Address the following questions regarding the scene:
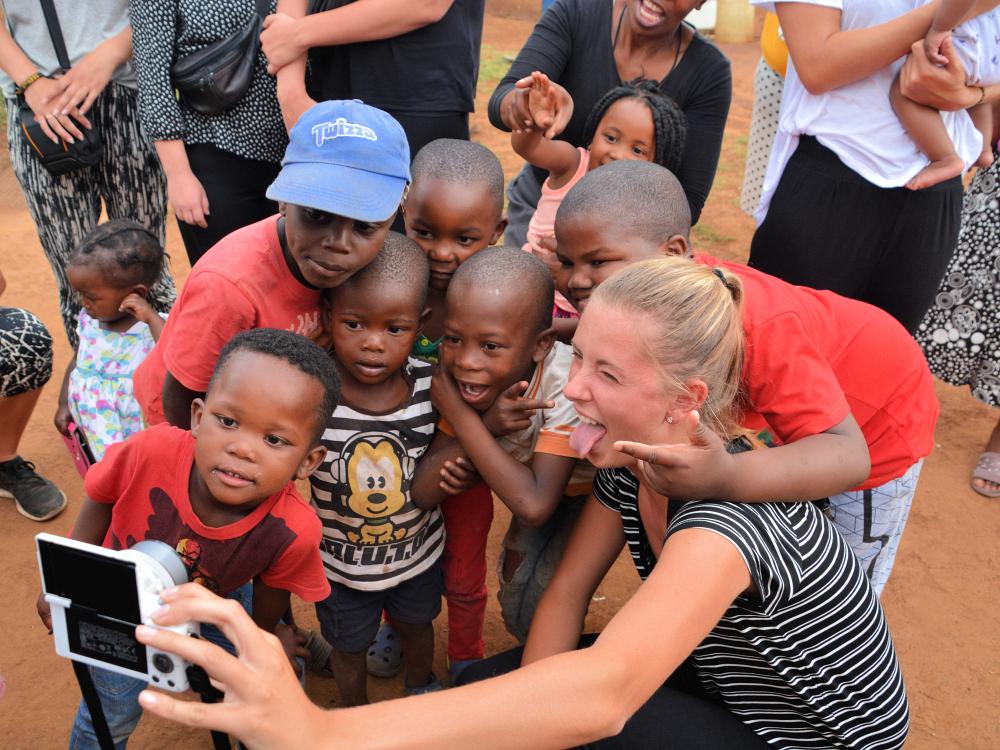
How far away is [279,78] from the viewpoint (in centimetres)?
323

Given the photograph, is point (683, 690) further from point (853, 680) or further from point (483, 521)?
point (483, 521)

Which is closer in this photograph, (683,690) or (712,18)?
(683,690)

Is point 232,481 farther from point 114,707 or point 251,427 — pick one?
point 114,707

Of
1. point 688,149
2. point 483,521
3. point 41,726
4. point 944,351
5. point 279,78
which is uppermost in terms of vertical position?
point 279,78

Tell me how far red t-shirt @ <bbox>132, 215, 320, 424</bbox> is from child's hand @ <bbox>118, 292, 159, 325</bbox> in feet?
1.93

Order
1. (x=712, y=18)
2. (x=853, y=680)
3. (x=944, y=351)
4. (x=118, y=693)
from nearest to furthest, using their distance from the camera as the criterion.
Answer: (x=853, y=680)
(x=118, y=693)
(x=944, y=351)
(x=712, y=18)

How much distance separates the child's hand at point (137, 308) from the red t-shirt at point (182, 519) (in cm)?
98

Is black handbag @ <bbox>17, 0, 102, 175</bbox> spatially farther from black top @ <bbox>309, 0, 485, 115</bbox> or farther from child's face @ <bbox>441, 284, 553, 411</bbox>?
child's face @ <bbox>441, 284, 553, 411</bbox>

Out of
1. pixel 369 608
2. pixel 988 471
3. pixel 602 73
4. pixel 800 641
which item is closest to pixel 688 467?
pixel 800 641

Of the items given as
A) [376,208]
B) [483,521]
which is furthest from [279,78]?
[483,521]

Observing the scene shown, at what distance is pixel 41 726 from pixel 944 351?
4124 mm

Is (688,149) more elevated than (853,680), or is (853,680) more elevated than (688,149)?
(688,149)

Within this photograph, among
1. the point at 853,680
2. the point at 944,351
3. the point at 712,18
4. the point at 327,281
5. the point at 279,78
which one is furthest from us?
the point at 712,18

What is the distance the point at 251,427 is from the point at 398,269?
2.11 feet
